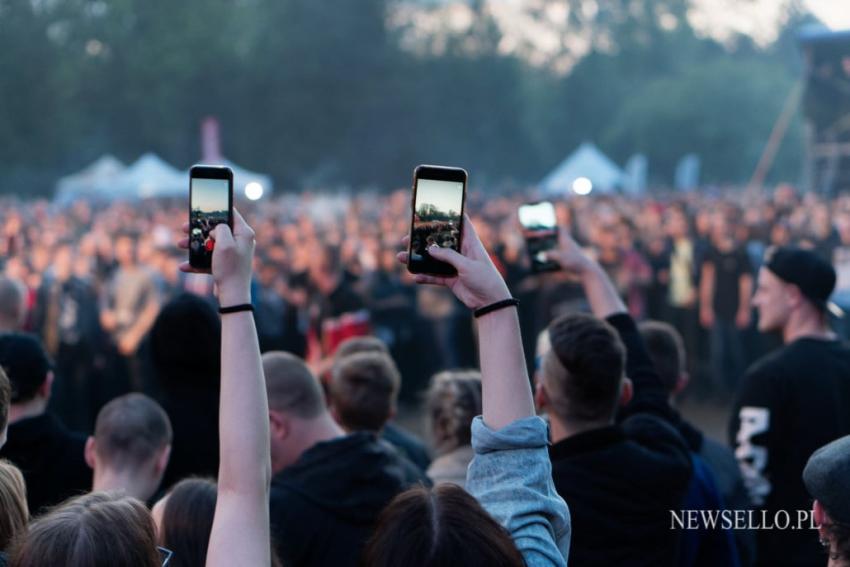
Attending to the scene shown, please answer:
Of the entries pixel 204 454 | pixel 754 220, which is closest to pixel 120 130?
pixel 754 220

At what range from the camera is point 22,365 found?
3.86 meters

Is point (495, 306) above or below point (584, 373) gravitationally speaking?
above

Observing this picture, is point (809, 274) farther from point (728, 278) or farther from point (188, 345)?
point (728, 278)

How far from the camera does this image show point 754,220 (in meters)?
14.2

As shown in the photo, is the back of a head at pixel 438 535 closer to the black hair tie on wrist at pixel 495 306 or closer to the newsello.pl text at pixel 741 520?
the black hair tie on wrist at pixel 495 306

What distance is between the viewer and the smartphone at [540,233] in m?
3.91

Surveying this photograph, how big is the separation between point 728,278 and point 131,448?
1050 centimetres

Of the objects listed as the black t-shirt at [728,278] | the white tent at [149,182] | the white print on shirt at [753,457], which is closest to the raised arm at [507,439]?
the white print on shirt at [753,457]

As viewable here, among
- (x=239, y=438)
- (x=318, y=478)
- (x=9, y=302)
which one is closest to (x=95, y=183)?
(x=9, y=302)

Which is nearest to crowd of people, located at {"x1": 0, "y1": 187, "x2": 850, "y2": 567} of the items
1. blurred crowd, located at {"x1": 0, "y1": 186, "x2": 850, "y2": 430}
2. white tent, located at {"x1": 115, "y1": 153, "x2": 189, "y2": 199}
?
blurred crowd, located at {"x1": 0, "y1": 186, "x2": 850, "y2": 430}

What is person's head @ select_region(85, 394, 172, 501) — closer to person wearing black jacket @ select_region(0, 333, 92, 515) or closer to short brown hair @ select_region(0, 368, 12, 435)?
person wearing black jacket @ select_region(0, 333, 92, 515)

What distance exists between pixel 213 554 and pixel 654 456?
1.45 meters

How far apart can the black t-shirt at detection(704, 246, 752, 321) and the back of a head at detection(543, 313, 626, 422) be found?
10.2 meters

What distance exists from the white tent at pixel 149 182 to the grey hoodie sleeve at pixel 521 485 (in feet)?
83.0
